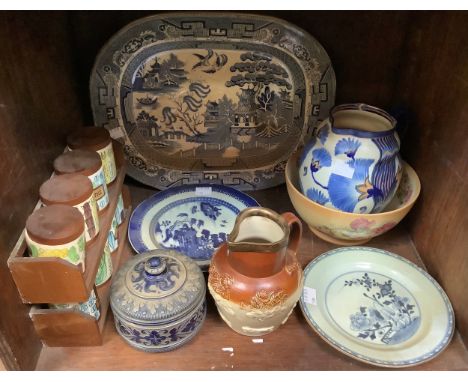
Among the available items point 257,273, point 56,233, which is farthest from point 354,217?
point 56,233

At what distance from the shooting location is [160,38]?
2.48 feet

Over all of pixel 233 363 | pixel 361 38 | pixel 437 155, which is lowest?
pixel 233 363

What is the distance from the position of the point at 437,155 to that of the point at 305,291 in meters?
0.29

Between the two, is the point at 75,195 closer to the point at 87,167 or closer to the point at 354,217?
the point at 87,167

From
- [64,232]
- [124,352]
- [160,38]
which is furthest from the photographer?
[160,38]

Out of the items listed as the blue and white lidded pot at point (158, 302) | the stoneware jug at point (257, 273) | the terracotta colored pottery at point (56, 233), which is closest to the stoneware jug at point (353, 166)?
the stoneware jug at point (257, 273)

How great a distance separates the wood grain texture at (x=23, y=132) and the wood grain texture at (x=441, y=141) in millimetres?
584

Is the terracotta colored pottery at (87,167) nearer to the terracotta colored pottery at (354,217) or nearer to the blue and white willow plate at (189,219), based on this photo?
the blue and white willow plate at (189,219)

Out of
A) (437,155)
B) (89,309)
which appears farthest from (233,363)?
(437,155)

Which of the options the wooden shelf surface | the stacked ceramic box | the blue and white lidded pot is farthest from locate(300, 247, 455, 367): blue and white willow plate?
the stacked ceramic box

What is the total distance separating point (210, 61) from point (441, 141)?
15.6 inches

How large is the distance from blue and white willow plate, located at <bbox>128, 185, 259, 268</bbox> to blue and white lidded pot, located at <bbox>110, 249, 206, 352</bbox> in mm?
122

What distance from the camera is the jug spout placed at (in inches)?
21.5

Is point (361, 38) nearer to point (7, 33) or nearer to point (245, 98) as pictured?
point (245, 98)
